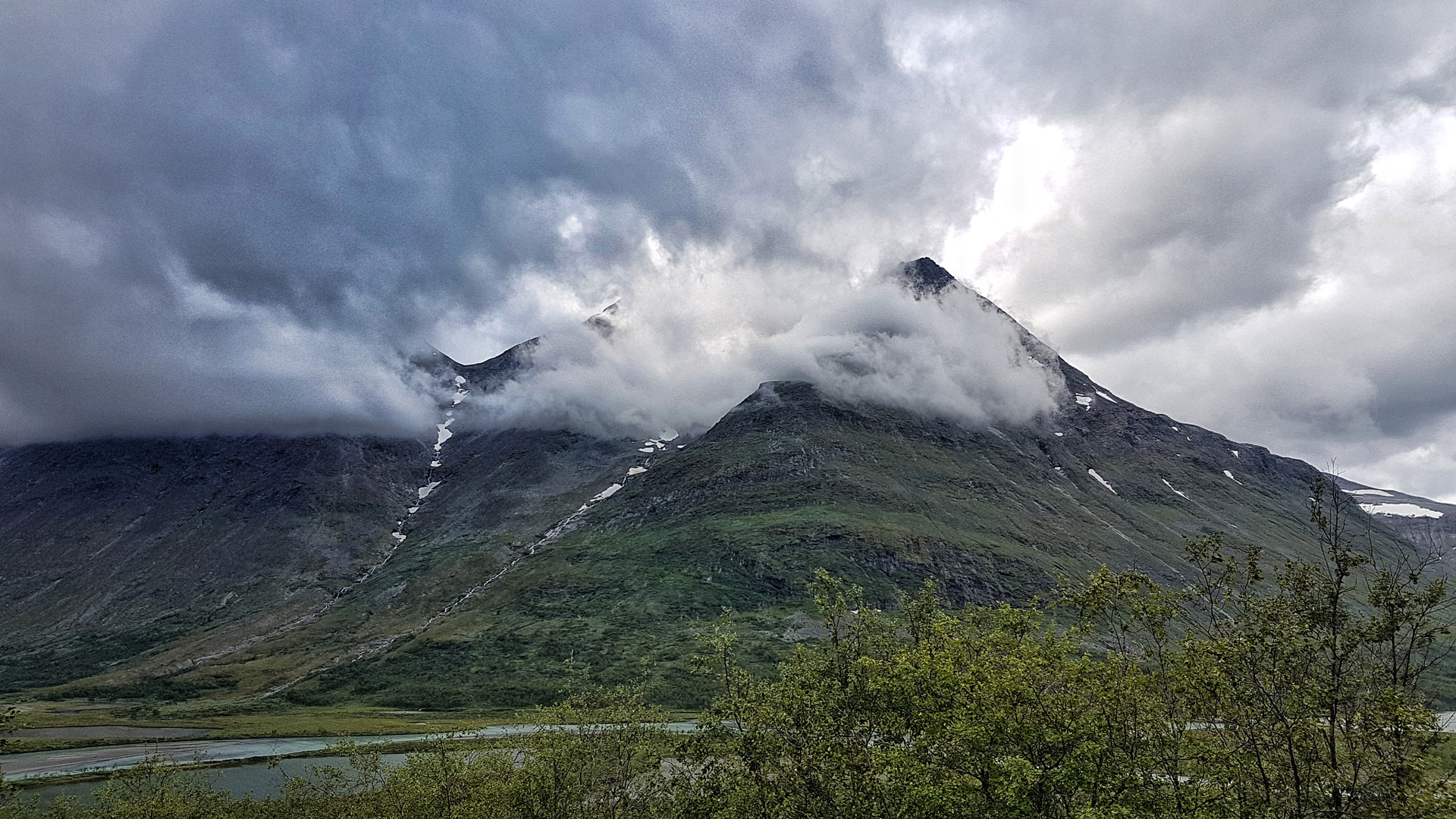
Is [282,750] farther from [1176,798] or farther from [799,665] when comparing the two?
[1176,798]

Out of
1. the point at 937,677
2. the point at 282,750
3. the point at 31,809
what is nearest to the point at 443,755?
the point at 937,677

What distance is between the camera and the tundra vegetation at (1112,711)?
21.3 m

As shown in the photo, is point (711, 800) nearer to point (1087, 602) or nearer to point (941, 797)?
point (941, 797)

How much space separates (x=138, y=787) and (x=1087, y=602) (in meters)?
82.8

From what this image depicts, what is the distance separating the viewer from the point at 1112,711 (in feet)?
84.4

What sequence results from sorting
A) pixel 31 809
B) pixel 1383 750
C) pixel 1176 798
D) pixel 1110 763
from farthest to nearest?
pixel 31 809 → pixel 1110 763 → pixel 1176 798 → pixel 1383 750

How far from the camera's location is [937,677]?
29062 millimetres

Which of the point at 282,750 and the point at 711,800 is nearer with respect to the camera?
the point at 711,800

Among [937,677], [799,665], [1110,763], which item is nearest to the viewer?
[1110,763]

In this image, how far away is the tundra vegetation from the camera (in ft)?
70.0

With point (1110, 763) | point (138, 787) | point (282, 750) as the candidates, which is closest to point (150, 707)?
point (282, 750)

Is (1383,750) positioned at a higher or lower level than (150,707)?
higher

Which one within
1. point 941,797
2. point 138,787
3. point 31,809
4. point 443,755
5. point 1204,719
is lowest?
point 31,809

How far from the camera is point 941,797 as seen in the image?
79.3 feet
